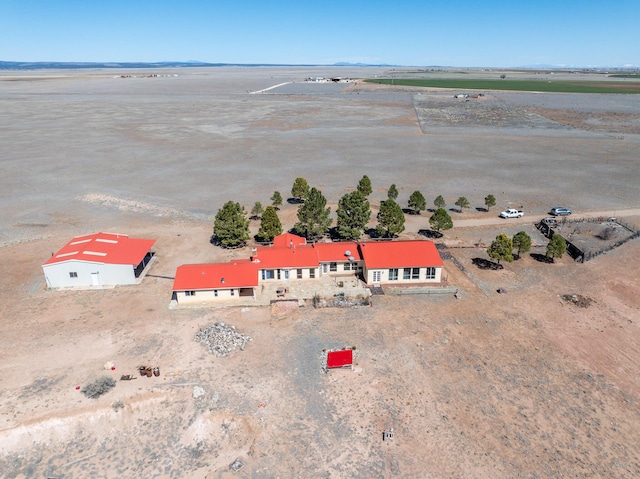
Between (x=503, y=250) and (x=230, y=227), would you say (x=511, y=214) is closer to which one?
(x=503, y=250)

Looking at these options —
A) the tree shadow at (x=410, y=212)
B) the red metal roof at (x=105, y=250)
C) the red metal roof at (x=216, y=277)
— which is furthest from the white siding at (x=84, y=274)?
the tree shadow at (x=410, y=212)

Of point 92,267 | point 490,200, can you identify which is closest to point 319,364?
point 92,267

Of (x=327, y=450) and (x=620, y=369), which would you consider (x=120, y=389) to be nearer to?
(x=327, y=450)

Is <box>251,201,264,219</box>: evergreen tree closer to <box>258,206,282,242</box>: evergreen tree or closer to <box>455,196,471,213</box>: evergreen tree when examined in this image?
<box>258,206,282,242</box>: evergreen tree

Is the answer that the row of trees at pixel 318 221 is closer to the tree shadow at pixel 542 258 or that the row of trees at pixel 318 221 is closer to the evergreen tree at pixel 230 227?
the evergreen tree at pixel 230 227

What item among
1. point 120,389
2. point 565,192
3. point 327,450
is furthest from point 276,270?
point 565,192

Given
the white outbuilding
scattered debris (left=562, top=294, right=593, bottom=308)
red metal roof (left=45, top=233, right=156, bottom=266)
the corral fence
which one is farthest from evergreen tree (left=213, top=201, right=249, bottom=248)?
the corral fence

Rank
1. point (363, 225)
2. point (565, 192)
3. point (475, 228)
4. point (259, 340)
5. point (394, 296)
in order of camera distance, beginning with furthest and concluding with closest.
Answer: point (565, 192)
point (475, 228)
point (363, 225)
point (394, 296)
point (259, 340)
